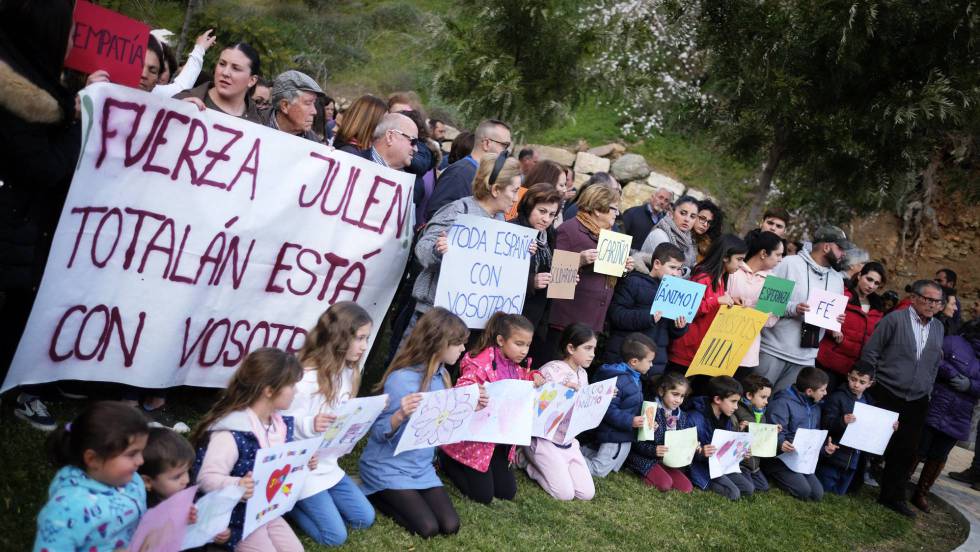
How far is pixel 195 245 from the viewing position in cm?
489

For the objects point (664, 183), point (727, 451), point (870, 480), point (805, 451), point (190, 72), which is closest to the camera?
point (190, 72)

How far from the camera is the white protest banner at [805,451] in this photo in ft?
27.1

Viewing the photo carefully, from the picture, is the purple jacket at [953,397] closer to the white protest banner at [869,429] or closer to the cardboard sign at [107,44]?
the white protest banner at [869,429]

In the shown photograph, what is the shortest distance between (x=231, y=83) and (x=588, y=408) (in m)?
3.43

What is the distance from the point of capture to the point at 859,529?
25.8 feet

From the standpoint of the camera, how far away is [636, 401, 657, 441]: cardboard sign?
22.9 ft

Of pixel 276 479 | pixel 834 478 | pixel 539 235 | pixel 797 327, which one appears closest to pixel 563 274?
pixel 539 235

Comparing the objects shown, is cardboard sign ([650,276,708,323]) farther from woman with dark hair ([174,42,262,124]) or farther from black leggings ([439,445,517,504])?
woman with dark hair ([174,42,262,124])

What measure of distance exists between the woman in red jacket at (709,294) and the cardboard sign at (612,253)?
1.14 m

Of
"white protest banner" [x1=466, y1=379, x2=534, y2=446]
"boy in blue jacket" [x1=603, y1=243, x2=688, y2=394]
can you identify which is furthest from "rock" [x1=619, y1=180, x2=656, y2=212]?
"white protest banner" [x1=466, y1=379, x2=534, y2=446]

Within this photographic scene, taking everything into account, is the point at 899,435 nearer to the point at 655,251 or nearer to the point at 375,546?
the point at 655,251

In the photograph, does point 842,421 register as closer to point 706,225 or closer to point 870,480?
point 870,480

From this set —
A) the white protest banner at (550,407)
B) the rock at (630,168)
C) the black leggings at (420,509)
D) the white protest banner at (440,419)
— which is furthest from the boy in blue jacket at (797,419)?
the rock at (630,168)

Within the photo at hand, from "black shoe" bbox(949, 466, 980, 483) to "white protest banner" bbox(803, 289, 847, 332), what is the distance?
393 centimetres
